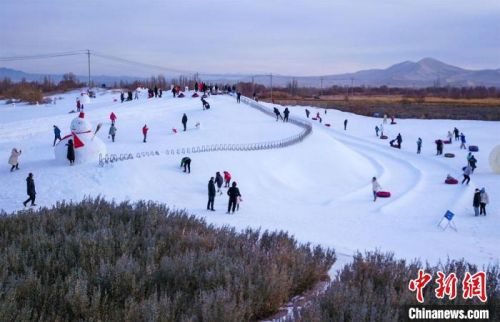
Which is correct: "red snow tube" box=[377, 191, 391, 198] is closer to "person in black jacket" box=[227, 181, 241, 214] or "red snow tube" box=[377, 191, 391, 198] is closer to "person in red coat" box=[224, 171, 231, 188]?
"person in red coat" box=[224, 171, 231, 188]

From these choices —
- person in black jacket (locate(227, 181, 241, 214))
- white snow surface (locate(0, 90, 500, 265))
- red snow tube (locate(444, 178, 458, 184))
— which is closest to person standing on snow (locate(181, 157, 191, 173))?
white snow surface (locate(0, 90, 500, 265))

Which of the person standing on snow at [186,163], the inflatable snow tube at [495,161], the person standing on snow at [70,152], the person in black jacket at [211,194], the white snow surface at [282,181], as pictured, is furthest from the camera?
the inflatable snow tube at [495,161]

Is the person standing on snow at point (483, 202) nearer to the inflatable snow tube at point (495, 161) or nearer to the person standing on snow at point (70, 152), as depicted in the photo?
the inflatable snow tube at point (495, 161)

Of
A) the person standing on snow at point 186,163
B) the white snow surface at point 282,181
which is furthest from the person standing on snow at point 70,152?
the person standing on snow at point 186,163

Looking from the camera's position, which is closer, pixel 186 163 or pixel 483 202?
pixel 483 202

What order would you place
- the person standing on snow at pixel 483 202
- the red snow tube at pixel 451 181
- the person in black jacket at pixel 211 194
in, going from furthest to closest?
the red snow tube at pixel 451 181, the person standing on snow at pixel 483 202, the person in black jacket at pixel 211 194

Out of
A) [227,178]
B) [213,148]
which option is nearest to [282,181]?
[227,178]

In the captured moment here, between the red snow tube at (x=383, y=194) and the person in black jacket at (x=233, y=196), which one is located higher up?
the person in black jacket at (x=233, y=196)

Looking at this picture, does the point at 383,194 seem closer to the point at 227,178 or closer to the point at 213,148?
the point at 227,178

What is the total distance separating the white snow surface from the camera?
1706 cm

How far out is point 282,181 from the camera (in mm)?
26750

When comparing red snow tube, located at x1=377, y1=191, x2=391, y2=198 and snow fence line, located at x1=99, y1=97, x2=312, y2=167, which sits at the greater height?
snow fence line, located at x1=99, y1=97, x2=312, y2=167

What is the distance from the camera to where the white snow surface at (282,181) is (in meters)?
17.1

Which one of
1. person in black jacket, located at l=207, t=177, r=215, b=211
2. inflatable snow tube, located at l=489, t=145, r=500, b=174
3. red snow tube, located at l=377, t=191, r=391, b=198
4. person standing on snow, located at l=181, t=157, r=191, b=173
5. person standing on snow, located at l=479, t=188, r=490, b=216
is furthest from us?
inflatable snow tube, located at l=489, t=145, r=500, b=174
